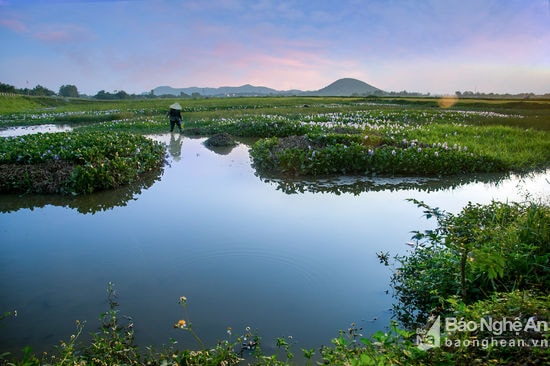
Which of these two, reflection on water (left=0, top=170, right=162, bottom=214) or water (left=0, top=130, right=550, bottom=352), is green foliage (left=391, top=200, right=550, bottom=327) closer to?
water (left=0, top=130, right=550, bottom=352)

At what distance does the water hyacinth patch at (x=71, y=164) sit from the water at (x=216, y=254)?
42 cm

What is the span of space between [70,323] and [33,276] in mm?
1335

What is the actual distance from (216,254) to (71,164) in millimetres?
5915

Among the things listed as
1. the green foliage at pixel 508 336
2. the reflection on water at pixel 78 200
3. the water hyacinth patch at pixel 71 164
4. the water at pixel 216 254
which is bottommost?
the water at pixel 216 254

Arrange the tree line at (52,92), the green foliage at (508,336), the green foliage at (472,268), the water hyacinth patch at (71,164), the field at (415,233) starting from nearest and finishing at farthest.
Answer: the green foliage at (508,336)
the field at (415,233)
the green foliage at (472,268)
the water hyacinth patch at (71,164)
the tree line at (52,92)

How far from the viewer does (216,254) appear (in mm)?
4980

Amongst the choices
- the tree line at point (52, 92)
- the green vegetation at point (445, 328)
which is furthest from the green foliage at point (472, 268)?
the tree line at point (52, 92)

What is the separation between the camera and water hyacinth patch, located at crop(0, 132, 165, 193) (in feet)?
26.3

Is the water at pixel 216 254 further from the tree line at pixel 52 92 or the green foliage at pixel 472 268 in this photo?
the tree line at pixel 52 92

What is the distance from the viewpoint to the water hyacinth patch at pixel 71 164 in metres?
8.01

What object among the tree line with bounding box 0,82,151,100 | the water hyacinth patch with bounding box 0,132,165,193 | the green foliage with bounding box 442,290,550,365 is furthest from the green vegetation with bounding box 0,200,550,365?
the tree line with bounding box 0,82,151,100

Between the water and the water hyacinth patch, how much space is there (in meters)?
0.42

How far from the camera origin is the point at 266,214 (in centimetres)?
661

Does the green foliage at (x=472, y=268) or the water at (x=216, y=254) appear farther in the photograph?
the water at (x=216, y=254)
